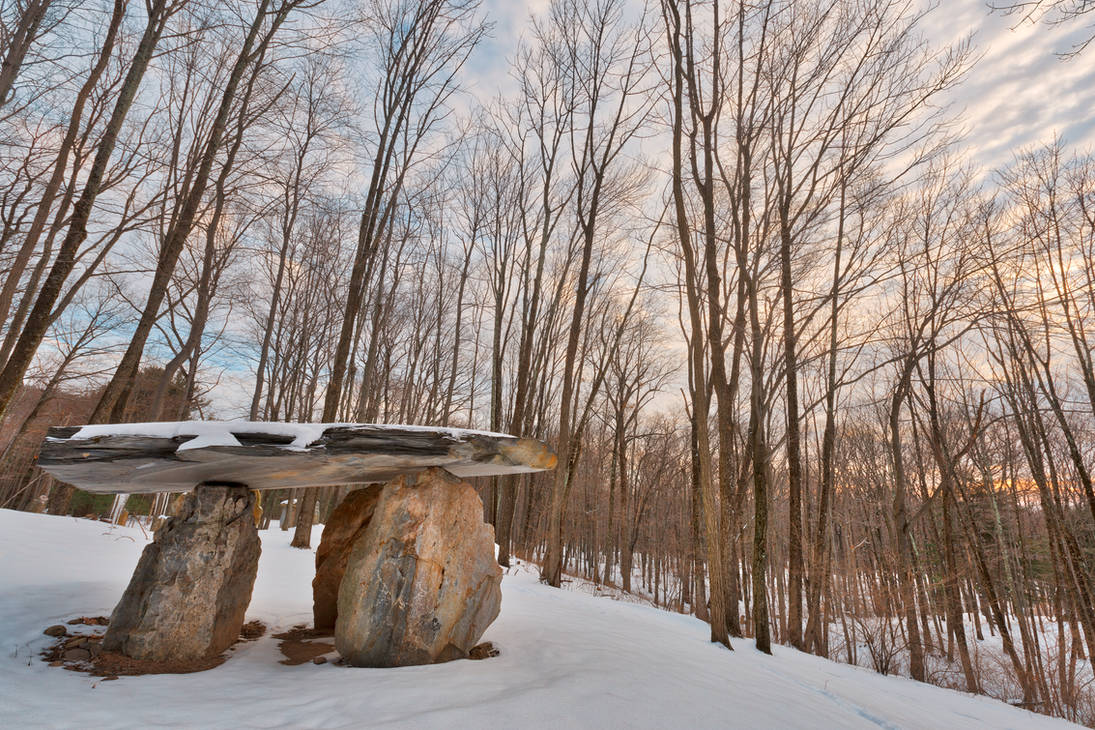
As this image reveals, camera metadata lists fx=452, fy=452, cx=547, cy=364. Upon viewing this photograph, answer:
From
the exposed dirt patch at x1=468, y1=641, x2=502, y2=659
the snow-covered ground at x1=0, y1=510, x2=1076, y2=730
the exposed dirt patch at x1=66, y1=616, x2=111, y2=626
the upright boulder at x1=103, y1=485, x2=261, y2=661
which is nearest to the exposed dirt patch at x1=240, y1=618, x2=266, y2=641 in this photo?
the snow-covered ground at x1=0, y1=510, x2=1076, y2=730

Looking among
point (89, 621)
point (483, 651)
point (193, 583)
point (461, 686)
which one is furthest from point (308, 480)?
point (461, 686)

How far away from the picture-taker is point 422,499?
3344 millimetres

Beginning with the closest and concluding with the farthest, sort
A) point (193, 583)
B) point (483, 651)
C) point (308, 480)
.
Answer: point (193, 583) → point (483, 651) → point (308, 480)

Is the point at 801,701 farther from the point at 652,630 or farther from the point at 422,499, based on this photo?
the point at 422,499

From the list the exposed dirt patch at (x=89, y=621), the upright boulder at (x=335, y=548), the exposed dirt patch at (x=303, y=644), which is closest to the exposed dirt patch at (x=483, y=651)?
the exposed dirt patch at (x=303, y=644)

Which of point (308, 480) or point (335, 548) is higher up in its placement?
point (308, 480)

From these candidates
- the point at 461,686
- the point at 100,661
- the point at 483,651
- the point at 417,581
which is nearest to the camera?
the point at 461,686

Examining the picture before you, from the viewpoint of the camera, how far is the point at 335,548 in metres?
4.23

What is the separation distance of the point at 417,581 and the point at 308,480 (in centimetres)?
129

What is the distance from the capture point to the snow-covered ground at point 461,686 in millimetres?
2021

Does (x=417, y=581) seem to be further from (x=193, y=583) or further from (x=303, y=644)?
(x=193, y=583)

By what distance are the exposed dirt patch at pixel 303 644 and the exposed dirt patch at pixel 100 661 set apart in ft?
1.39

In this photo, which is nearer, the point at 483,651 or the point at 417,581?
the point at 417,581

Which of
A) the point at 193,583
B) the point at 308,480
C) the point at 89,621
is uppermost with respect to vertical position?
the point at 308,480
